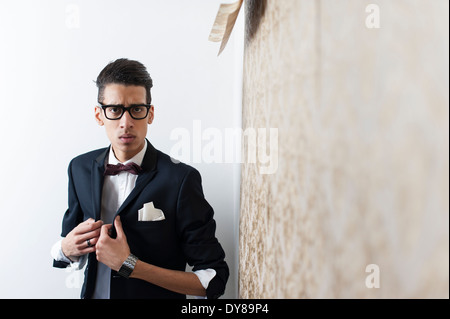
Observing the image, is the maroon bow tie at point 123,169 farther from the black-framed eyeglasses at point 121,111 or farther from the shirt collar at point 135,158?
the black-framed eyeglasses at point 121,111

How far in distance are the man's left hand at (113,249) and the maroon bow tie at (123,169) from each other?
22 cm

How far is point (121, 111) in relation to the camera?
1.35 meters

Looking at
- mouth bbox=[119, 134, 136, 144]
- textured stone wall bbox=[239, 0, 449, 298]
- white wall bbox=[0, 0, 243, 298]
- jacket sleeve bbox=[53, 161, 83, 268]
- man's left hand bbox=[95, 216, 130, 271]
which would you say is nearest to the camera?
textured stone wall bbox=[239, 0, 449, 298]

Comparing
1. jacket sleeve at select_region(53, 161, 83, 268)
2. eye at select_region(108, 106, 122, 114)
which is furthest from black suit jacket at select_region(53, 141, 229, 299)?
eye at select_region(108, 106, 122, 114)

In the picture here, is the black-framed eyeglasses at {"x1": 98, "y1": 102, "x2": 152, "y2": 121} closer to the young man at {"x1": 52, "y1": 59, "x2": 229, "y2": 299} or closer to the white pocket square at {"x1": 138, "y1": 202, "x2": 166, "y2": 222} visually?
the young man at {"x1": 52, "y1": 59, "x2": 229, "y2": 299}

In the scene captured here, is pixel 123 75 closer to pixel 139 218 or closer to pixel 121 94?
A: pixel 121 94

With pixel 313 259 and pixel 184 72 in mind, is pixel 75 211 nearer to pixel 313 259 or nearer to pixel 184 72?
pixel 184 72

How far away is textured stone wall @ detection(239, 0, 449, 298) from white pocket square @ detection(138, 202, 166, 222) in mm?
869

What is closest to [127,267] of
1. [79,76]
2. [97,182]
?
[97,182]

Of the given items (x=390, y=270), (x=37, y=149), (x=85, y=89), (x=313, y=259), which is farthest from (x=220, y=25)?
(x=37, y=149)

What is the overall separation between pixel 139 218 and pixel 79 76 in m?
0.93

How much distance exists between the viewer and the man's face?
4.41ft

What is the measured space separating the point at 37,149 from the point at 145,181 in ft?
2.70

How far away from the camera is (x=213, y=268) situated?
1.39m
